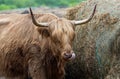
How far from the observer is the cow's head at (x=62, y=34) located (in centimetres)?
1270

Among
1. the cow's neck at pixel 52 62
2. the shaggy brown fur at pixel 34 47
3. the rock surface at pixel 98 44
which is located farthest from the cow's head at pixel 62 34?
the rock surface at pixel 98 44

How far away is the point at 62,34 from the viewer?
12891 mm

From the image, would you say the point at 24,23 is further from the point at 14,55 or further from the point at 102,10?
the point at 102,10

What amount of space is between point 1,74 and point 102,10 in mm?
2534

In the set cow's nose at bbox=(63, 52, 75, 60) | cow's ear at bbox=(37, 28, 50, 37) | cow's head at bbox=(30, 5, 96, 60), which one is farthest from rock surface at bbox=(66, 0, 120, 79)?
cow's ear at bbox=(37, 28, 50, 37)

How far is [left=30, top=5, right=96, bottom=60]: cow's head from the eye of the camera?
12.7 m

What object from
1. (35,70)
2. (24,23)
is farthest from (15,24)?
(35,70)

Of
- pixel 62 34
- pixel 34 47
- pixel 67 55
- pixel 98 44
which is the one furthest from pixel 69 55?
pixel 34 47

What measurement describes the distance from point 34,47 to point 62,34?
89 centimetres

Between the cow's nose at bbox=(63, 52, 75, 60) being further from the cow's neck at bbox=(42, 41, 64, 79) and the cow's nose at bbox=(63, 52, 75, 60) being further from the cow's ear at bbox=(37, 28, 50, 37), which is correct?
the cow's ear at bbox=(37, 28, 50, 37)

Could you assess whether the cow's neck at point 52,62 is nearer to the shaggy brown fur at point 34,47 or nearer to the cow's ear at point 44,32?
the shaggy brown fur at point 34,47

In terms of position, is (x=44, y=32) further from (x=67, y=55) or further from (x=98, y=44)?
(x=98, y=44)

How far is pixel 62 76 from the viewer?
13.8 metres

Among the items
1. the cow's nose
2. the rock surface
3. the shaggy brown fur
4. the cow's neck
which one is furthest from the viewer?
the cow's neck
